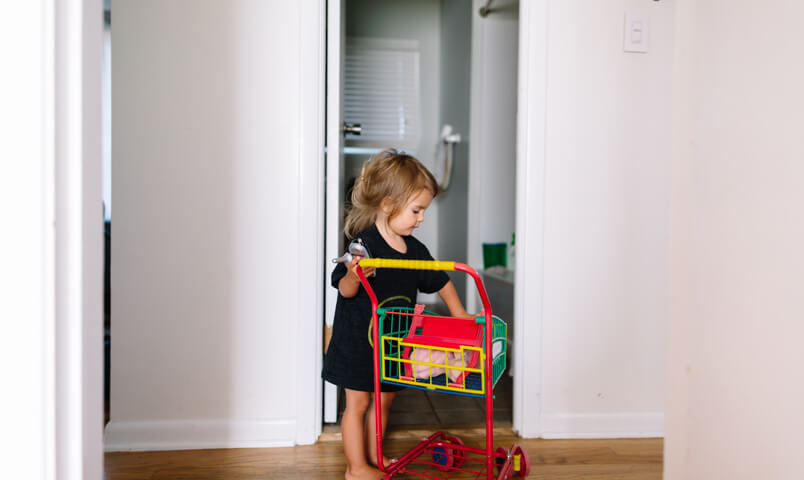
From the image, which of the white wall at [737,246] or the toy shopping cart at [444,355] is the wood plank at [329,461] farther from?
the white wall at [737,246]

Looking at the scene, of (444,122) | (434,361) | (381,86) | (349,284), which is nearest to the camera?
(434,361)

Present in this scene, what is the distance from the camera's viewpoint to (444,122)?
13.0ft

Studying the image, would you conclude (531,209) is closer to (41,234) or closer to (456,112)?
(41,234)

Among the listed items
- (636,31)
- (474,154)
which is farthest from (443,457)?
(474,154)

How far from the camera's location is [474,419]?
1.92 m

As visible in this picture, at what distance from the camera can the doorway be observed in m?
2.00

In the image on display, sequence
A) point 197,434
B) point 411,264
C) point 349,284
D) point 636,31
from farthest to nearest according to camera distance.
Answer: point 636,31 → point 197,434 → point 349,284 → point 411,264

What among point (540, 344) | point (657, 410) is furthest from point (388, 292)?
point (657, 410)

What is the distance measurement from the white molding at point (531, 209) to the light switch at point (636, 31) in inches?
10.5

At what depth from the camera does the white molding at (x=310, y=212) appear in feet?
5.50

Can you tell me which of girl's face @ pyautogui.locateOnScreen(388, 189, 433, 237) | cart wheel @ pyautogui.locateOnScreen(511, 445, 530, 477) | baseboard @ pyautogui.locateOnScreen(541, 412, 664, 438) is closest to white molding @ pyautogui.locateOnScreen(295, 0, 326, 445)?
Answer: girl's face @ pyautogui.locateOnScreen(388, 189, 433, 237)

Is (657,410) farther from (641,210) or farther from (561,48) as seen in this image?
(561,48)

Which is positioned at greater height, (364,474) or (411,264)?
(411,264)

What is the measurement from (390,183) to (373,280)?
26 centimetres
